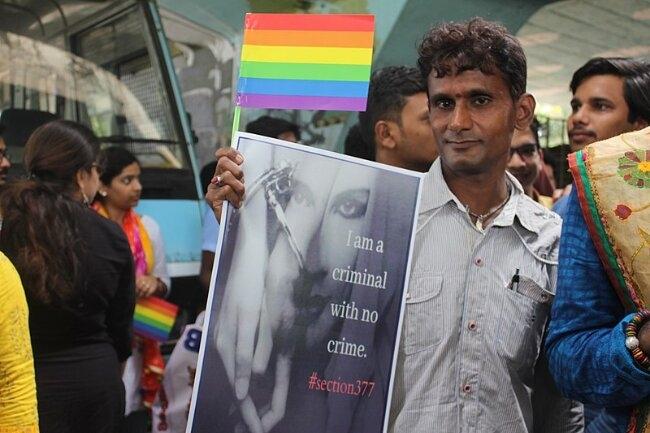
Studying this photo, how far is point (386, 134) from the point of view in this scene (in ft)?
8.76

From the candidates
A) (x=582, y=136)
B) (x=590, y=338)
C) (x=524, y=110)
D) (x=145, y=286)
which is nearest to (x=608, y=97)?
(x=582, y=136)

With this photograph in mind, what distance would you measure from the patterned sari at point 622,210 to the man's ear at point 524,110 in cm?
40

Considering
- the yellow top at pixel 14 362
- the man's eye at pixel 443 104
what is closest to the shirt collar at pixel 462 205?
the man's eye at pixel 443 104

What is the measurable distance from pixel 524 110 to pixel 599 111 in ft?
3.34

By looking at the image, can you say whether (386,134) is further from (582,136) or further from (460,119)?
(460,119)

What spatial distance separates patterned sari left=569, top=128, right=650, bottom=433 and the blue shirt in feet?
0.10

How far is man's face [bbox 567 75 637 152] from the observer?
9.07 ft

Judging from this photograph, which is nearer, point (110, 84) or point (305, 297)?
point (305, 297)

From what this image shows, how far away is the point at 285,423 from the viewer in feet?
5.18

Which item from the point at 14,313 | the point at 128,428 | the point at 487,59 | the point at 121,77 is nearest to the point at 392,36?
the point at 121,77

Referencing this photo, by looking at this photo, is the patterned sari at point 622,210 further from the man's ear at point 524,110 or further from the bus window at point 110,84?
the bus window at point 110,84

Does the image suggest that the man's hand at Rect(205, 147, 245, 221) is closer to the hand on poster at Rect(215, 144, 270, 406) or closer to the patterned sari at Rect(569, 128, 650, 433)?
the hand on poster at Rect(215, 144, 270, 406)

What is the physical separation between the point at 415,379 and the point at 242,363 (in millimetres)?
370

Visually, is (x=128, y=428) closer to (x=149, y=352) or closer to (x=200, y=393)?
(x=149, y=352)
